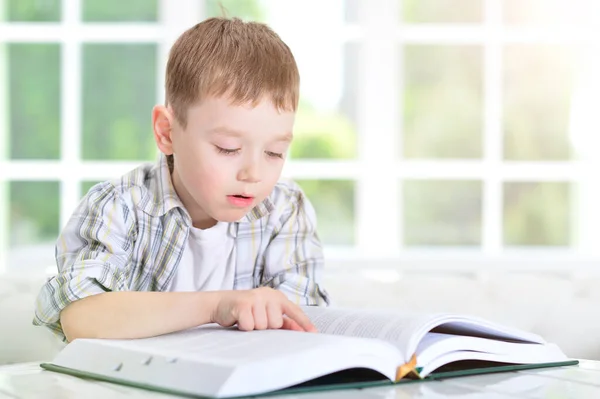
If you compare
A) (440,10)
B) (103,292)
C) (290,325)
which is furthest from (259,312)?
(440,10)

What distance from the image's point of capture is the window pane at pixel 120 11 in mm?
3385

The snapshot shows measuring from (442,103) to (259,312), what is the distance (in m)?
2.49

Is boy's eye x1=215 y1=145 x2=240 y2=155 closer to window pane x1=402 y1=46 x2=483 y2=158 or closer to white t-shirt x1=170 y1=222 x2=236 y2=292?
white t-shirt x1=170 y1=222 x2=236 y2=292

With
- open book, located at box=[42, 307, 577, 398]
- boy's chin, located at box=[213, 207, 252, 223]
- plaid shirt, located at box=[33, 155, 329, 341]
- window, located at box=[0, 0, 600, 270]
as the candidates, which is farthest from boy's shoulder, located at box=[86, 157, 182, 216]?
window, located at box=[0, 0, 600, 270]

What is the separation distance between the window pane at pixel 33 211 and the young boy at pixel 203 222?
1755 mm

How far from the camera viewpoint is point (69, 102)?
336cm

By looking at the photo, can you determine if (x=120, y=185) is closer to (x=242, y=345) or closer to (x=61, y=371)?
(x=61, y=371)

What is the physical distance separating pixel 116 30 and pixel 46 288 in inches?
81.7

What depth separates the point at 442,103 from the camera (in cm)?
362

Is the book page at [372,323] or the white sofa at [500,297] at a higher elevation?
the book page at [372,323]

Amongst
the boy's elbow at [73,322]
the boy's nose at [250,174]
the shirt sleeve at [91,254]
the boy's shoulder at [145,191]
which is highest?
the boy's nose at [250,174]

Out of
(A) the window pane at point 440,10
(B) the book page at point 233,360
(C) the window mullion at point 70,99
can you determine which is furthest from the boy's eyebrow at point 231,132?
(A) the window pane at point 440,10

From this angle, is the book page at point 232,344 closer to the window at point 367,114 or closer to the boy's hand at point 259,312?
the boy's hand at point 259,312

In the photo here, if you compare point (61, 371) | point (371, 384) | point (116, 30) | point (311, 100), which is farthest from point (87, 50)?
point (371, 384)
